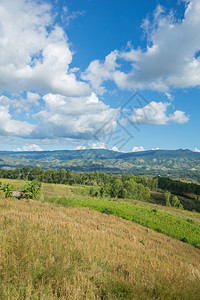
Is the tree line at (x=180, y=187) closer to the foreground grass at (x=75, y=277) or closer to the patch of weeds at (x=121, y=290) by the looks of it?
the foreground grass at (x=75, y=277)

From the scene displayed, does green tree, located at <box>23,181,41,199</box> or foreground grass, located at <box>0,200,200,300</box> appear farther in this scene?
green tree, located at <box>23,181,41,199</box>

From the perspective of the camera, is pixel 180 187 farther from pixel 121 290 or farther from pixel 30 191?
pixel 121 290

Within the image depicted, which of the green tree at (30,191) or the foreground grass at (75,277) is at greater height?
the foreground grass at (75,277)

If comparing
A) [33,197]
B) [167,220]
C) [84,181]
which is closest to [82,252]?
[33,197]

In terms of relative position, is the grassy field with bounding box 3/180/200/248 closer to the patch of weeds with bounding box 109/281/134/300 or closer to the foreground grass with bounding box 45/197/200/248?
the foreground grass with bounding box 45/197/200/248

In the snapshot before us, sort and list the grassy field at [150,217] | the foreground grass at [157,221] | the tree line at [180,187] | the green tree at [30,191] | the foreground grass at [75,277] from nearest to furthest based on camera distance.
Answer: the foreground grass at [75,277], the foreground grass at [157,221], the grassy field at [150,217], the green tree at [30,191], the tree line at [180,187]

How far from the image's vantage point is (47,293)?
3.44 meters

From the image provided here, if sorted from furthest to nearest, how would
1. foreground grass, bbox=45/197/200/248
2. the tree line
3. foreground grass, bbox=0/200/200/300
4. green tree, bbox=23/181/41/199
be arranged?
the tree line → green tree, bbox=23/181/41/199 → foreground grass, bbox=45/197/200/248 → foreground grass, bbox=0/200/200/300

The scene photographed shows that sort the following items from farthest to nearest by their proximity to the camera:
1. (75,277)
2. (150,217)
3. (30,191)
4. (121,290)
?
(150,217) < (30,191) < (121,290) < (75,277)

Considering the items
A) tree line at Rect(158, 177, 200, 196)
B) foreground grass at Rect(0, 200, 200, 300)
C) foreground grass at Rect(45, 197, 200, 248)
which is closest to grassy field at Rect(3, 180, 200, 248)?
foreground grass at Rect(45, 197, 200, 248)

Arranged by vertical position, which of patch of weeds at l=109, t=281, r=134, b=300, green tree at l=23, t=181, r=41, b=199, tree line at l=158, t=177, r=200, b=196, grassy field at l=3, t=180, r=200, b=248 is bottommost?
tree line at l=158, t=177, r=200, b=196

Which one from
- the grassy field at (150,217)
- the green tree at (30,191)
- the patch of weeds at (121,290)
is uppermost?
the patch of weeds at (121,290)

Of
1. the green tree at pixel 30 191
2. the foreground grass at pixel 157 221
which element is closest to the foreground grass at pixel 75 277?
the foreground grass at pixel 157 221

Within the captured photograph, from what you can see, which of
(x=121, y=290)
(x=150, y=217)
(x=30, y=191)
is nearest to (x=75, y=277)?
(x=121, y=290)
